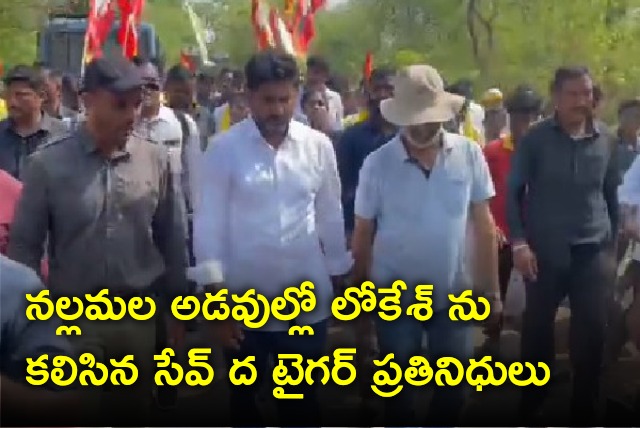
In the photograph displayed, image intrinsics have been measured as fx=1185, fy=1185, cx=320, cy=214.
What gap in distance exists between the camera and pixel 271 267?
184 inches

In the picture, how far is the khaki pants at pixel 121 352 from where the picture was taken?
4297 millimetres

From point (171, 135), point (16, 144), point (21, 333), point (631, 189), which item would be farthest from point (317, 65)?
point (21, 333)

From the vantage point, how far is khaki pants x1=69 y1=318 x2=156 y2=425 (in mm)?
4297

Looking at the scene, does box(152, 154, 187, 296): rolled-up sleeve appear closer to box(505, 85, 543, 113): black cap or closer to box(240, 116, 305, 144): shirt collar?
box(240, 116, 305, 144): shirt collar

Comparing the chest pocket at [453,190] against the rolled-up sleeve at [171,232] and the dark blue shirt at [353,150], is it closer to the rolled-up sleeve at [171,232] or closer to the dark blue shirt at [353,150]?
the rolled-up sleeve at [171,232]

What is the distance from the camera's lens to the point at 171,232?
181 inches

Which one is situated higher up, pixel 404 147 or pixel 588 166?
pixel 404 147

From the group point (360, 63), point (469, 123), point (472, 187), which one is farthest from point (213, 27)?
point (472, 187)

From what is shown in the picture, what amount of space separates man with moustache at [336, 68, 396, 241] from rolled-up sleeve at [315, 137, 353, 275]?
1.78 m

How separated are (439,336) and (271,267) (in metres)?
0.79

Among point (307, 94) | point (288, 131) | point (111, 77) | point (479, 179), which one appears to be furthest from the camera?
point (307, 94)

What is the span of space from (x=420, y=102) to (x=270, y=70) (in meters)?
0.68

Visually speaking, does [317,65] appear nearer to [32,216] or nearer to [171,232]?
[171,232]

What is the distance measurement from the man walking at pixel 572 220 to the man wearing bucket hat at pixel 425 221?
834mm
